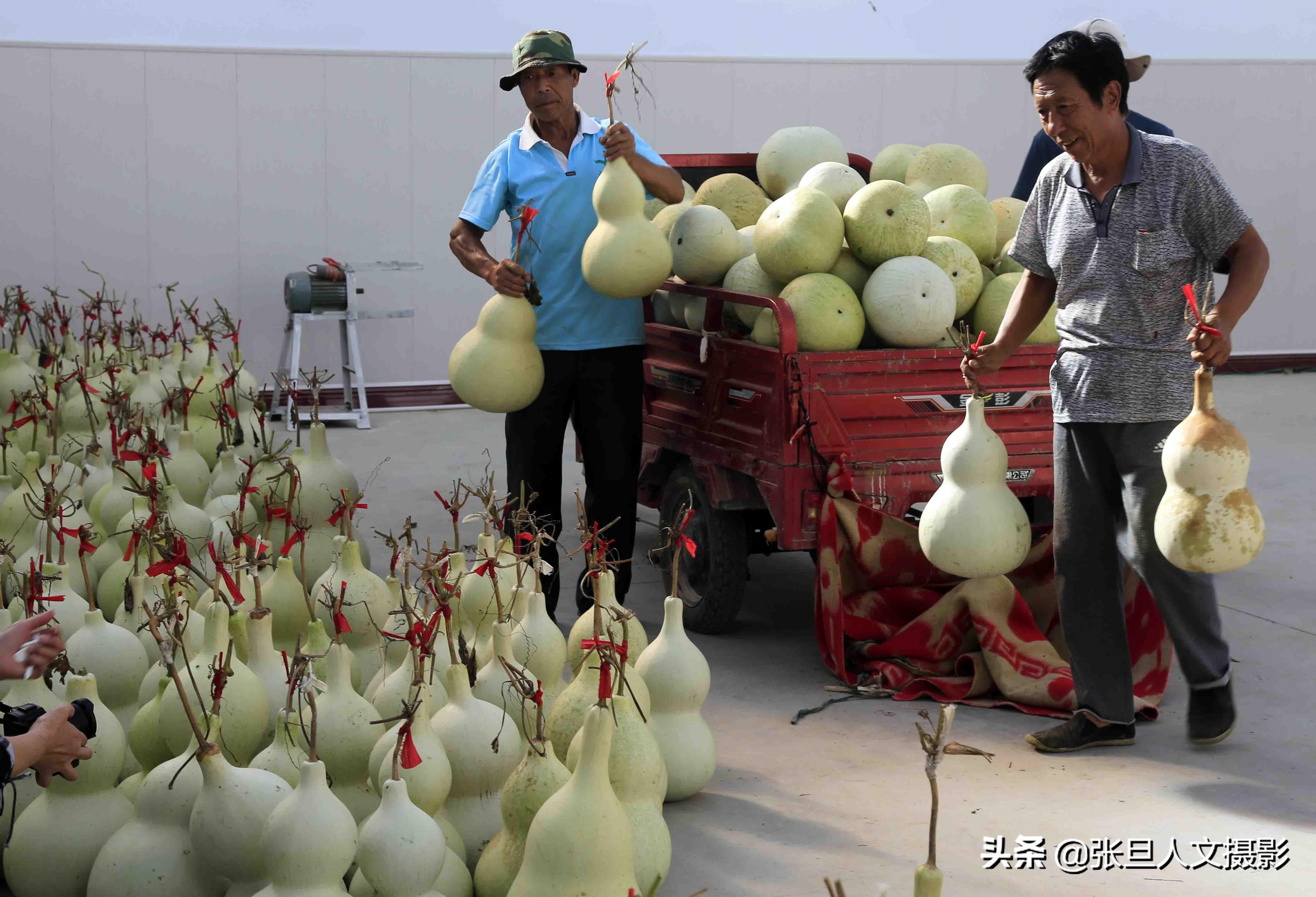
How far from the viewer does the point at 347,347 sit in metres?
9.70

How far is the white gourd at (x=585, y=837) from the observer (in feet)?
7.04

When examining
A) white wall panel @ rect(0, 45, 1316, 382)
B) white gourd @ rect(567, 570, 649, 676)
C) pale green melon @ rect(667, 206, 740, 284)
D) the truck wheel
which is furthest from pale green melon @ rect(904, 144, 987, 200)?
white wall panel @ rect(0, 45, 1316, 382)

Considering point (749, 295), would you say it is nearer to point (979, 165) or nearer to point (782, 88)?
point (979, 165)

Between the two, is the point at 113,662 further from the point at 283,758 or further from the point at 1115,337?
the point at 1115,337

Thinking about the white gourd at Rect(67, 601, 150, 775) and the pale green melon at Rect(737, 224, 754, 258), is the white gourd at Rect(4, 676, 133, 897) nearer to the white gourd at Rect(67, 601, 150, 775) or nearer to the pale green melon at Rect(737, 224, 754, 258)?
the white gourd at Rect(67, 601, 150, 775)

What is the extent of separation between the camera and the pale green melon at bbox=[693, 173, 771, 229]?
17.5ft

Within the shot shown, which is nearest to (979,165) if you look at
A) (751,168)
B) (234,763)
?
(751,168)

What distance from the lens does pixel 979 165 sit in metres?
5.41

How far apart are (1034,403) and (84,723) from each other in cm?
317

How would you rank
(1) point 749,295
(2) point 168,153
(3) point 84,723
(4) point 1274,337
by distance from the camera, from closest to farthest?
(3) point 84,723 < (1) point 749,295 < (2) point 168,153 < (4) point 1274,337

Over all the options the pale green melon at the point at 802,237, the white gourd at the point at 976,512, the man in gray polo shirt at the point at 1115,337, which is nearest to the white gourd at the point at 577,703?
the white gourd at the point at 976,512

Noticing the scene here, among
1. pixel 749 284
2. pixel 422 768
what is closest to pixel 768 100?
pixel 749 284

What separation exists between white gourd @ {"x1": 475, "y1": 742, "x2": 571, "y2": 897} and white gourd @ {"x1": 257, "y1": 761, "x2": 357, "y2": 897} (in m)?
0.36

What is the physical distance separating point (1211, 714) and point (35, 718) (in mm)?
2863
